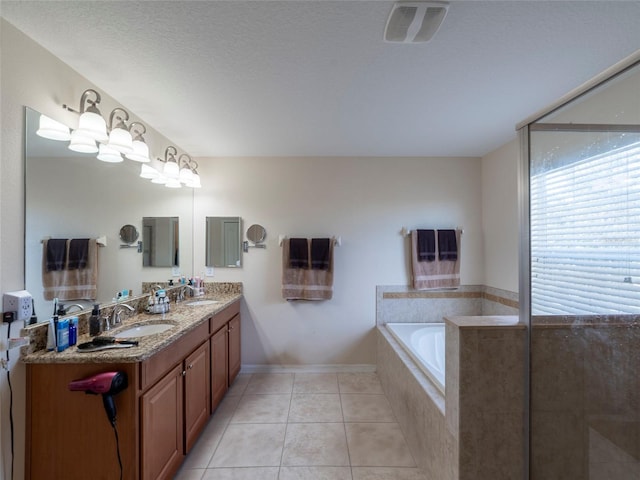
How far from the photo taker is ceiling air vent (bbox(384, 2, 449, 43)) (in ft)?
3.52

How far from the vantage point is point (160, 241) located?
2.47 meters

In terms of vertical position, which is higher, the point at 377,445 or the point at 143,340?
the point at 143,340

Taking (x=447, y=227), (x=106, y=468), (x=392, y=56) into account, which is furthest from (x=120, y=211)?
(x=447, y=227)

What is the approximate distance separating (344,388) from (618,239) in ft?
7.68

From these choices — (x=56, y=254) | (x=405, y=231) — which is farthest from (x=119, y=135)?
(x=405, y=231)

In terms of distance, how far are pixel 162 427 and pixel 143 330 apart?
2.21 feet

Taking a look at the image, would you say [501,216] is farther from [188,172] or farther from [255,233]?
[188,172]

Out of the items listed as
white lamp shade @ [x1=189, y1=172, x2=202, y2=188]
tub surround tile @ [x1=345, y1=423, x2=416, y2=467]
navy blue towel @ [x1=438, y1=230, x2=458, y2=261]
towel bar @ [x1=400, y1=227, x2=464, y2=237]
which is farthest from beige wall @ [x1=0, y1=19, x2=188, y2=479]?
navy blue towel @ [x1=438, y1=230, x2=458, y2=261]

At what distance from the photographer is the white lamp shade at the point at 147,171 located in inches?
85.4

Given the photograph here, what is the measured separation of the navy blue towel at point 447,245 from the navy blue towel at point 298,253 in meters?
1.47

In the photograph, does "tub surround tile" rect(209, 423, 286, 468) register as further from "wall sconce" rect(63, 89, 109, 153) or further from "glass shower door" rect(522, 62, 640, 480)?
"wall sconce" rect(63, 89, 109, 153)

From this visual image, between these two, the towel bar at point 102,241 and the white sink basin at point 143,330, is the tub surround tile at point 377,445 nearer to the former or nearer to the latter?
the white sink basin at point 143,330

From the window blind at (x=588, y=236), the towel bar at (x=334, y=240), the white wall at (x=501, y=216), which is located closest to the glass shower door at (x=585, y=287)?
the window blind at (x=588, y=236)

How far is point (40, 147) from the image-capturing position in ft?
4.50
